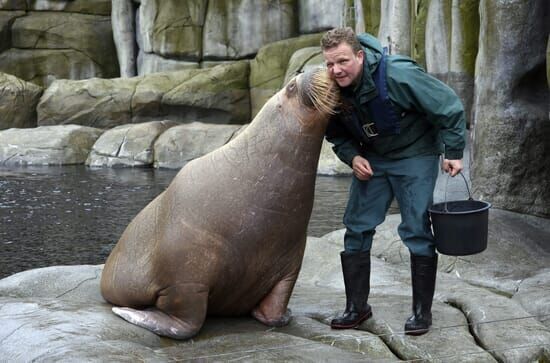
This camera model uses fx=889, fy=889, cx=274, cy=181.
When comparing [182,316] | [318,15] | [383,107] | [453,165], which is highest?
[318,15]

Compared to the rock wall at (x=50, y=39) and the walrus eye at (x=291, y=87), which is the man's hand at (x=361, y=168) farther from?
the rock wall at (x=50, y=39)

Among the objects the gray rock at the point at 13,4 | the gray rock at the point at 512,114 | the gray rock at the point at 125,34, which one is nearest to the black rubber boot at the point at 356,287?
the gray rock at the point at 512,114

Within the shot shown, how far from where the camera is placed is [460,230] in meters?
3.84

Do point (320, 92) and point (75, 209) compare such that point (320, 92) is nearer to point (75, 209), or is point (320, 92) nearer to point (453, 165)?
point (453, 165)

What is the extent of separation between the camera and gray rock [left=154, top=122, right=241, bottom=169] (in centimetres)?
1391

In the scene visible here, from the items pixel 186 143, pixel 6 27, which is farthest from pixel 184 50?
pixel 186 143

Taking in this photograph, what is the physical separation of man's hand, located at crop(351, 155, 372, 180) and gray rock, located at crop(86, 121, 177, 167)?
34.1 ft

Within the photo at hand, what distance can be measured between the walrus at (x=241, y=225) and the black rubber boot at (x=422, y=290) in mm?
568

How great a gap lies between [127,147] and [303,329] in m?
10.7

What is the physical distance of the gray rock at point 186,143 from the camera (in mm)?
13906

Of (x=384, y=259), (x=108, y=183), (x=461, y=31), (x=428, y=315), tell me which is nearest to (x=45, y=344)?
(x=428, y=315)

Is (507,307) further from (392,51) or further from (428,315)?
(392,51)

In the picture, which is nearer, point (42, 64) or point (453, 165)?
point (453, 165)

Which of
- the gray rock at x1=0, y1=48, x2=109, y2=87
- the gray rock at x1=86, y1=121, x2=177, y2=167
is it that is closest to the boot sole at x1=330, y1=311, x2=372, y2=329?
the gray rock at x1=86, y1=121, x2=177, y2=167
